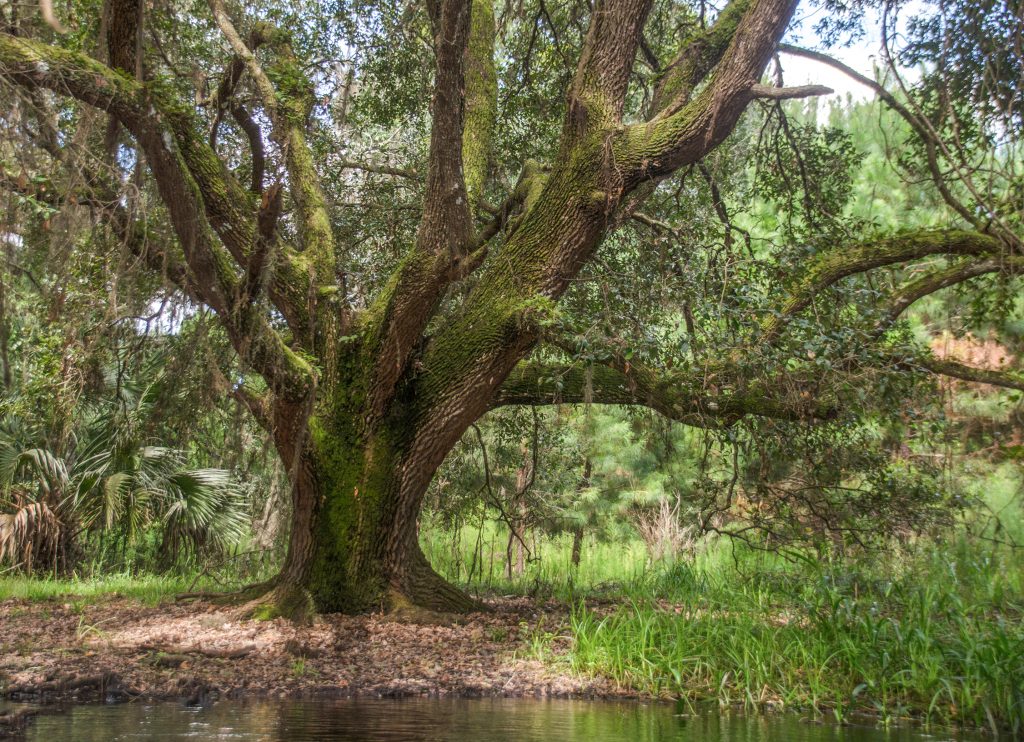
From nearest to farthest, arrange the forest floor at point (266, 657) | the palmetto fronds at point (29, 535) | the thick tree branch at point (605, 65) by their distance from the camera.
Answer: the forest floor at point (266, 657), the thick tree branch at point (605, 65), the palmetto fronds at point (29, 535)

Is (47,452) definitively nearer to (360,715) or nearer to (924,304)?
(360,715)

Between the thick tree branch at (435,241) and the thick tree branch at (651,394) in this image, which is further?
the thick tree branch at (651,394)

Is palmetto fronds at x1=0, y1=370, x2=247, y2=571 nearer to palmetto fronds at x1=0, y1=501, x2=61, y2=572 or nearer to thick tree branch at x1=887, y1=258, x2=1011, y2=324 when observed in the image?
palmetto fronds at x1=0, y1=501, x2=61, y2=572

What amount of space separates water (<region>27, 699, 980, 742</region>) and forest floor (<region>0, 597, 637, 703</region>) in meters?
0.33

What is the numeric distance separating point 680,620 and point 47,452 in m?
7.39

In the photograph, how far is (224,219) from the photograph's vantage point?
665 centimetres

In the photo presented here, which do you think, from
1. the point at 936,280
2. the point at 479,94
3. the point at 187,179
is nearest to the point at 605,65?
the point at 479,94

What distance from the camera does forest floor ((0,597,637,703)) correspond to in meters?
4.64

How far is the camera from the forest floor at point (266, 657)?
4645mm

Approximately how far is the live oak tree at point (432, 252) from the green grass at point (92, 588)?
1.64 metres

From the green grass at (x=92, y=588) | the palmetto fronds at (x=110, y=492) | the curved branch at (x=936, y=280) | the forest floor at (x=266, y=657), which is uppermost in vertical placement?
the curved branch at (x=936, y=280)

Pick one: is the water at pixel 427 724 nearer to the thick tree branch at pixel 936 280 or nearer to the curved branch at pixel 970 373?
the curved branch at pixel 970 373

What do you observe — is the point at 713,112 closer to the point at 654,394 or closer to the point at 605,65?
the point at 605,65

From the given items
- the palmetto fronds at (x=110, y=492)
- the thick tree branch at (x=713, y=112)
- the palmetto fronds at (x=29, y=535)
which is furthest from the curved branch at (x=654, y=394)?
the palmetto fronds at (x=29, y=535)
